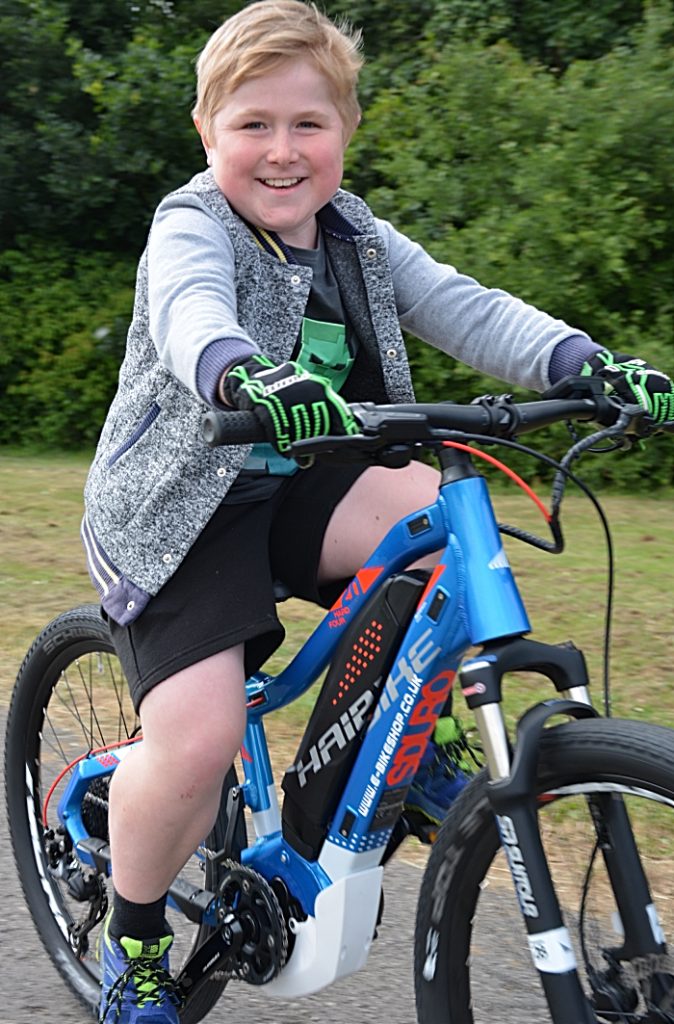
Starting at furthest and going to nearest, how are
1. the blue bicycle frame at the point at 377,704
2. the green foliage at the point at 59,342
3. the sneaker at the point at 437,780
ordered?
the green foliage at the point at 59,342 → the sneaker at the point at 437,780 → the blue bicycle frame at the point at 377,704

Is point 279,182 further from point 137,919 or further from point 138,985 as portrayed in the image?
point 138,985

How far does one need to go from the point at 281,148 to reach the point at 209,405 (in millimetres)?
483

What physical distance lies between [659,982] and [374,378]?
4.03ft

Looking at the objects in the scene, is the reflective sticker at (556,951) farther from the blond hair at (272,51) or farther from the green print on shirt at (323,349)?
the blond hair at (272,51)

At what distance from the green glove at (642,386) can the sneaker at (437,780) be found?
71 cm

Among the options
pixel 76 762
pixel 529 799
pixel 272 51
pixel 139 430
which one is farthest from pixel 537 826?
pixel 76 762

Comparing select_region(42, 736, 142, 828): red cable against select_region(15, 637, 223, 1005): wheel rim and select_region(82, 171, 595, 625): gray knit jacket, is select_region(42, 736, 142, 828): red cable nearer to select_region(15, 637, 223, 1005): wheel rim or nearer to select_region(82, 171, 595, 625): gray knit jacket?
select_region(15, 637, 223, 1005): wheel rim

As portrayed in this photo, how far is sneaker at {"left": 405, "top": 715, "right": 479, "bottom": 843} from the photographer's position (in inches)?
109

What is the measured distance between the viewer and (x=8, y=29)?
13.3 meters

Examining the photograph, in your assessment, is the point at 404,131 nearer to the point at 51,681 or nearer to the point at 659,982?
the point at 51,681

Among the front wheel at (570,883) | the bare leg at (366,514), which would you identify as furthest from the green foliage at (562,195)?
the front wheel at (570,883)

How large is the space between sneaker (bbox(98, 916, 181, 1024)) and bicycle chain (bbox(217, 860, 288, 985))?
116 mm

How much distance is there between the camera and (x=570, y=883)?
2328mm

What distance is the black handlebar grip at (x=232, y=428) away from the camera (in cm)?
209
